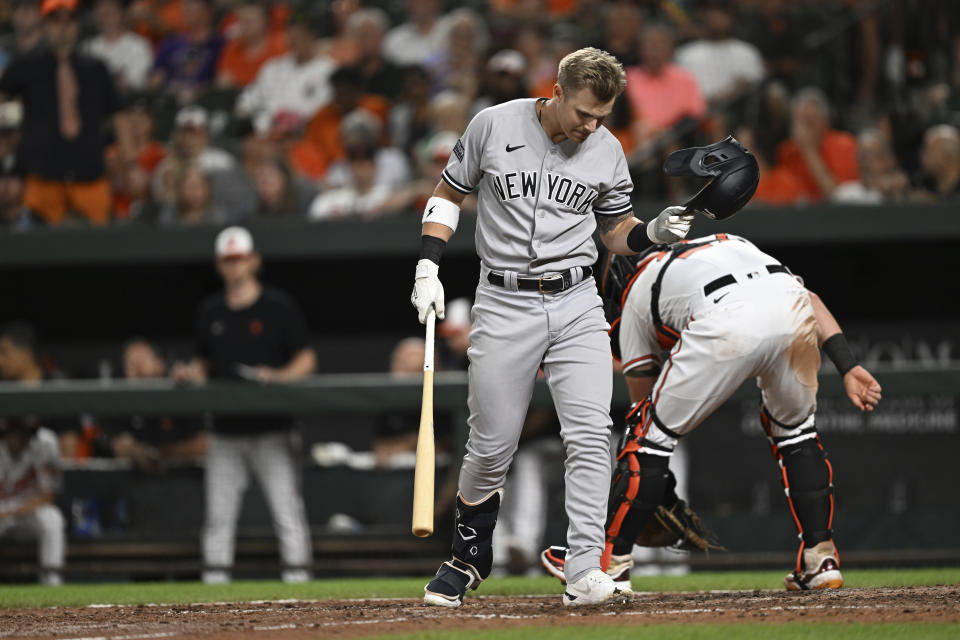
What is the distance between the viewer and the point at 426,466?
4266mm

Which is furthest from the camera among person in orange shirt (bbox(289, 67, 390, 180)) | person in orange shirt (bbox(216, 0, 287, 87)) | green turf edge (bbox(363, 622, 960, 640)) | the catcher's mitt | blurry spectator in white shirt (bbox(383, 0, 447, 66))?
person in orange shirt (bbox(216, 0, 287, 87))

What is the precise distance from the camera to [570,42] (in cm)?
1042

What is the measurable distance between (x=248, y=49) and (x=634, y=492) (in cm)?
807

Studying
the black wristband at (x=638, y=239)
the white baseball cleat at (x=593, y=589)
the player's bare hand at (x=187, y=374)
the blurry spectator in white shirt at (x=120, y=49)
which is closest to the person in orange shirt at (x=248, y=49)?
the blurry spectator in white shirt at (x=120, y=49)

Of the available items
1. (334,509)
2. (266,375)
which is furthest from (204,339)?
(334,509)

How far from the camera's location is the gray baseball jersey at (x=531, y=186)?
433 cm

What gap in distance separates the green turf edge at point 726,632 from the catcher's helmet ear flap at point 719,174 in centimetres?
145

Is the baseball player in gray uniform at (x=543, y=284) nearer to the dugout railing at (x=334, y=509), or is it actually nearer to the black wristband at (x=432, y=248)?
the black wristband at (x=432, y=248)

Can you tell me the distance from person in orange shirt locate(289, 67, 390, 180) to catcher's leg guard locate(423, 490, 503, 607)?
6.09 meters

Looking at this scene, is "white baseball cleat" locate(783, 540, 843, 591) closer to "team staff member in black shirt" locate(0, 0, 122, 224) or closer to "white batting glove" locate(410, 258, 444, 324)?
"white batting glove" locate(410, 258, 444, 324)

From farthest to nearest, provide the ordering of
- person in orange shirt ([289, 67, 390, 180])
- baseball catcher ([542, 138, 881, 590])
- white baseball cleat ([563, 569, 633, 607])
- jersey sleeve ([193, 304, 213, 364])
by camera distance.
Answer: person in orange shirt ([289, 67, 390, 180]), jersey sleeve ([193, 304, 213, 364]), baseball catcher ([542, 138, 881, 590]), white baseball cleat ([563, 569, 633, 607])

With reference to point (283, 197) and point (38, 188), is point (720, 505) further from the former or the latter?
point (38, 188)

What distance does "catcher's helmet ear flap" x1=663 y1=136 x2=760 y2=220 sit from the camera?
4453 millimetres

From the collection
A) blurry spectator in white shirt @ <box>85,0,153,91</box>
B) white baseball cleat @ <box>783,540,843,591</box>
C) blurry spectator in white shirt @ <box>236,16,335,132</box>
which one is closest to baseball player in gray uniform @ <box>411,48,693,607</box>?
white baseball cleat @ <box>783,540,843,591</box>
